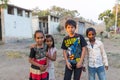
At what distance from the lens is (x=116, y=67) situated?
825 cm

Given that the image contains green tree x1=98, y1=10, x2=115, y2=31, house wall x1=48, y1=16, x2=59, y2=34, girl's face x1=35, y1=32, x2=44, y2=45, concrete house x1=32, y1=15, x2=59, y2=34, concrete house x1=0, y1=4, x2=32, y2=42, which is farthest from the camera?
green tree x1=98, y1=10, x2=115, y2=31

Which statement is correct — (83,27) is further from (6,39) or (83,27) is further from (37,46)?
(37,46)

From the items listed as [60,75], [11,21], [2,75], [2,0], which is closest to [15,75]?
[2,75]

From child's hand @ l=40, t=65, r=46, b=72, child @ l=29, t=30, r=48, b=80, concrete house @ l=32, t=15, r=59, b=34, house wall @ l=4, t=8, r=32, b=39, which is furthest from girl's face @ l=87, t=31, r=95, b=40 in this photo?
concrete house @ l=32, t=15, r=59, b=34

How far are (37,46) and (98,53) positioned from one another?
1139mm

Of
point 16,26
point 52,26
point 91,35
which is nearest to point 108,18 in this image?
point 52,26

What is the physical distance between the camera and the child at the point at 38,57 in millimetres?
3826

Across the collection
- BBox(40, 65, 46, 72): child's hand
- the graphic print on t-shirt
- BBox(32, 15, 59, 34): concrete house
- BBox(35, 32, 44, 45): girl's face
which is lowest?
BBox(40, 65, 46, 72): child's hand

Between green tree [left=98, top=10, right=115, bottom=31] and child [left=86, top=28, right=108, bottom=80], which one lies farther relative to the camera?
green tree [left=98, top=10, right=115, bottom=31]

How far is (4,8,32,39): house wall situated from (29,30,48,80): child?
19216 millimetres

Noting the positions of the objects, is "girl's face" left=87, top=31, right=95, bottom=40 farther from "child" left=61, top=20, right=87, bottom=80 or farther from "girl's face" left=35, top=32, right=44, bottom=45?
"girl's face" left=35, top=32, right=44, bottom=45

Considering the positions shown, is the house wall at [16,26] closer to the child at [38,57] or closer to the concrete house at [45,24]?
the concrete house at [45,24]

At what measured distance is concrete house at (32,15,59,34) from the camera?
37719 millimetres

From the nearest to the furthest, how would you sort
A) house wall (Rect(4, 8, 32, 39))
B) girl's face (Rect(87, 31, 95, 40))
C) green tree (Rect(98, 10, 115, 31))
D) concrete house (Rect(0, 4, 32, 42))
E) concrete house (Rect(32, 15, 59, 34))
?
girl's face (Rect(87, 31, 95, 40)) → concrete house (Rect(0, 4, 32, 42)) → house wall (Rect(4, 8, 32, 39)) → concrete house (Rect(32, 15, 59, 34)) → green tree (Rect(98, 10, 115, 31))
